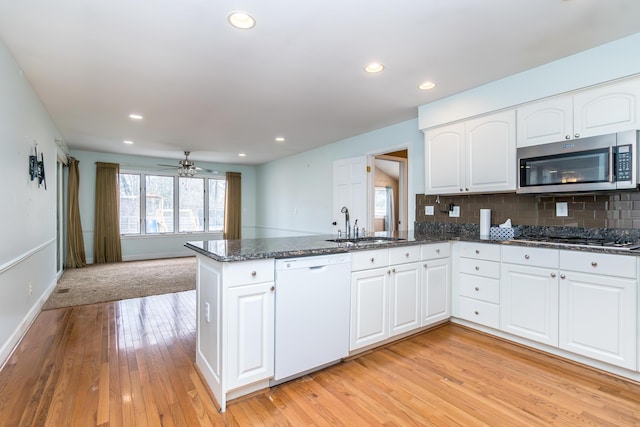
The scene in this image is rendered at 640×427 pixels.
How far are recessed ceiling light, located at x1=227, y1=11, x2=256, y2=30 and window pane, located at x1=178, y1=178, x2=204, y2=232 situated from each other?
250 inches

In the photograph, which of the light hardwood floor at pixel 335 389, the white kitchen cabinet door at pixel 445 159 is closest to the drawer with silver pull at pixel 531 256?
the light hardwood floor at pixel 335 389

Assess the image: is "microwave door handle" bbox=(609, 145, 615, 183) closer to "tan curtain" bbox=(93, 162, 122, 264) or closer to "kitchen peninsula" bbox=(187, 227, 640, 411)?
"kitchen peninsula" bbox=(187, 227, 640, 411)

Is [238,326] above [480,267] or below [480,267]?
below

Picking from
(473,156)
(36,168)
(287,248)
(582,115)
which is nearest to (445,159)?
(473,156)

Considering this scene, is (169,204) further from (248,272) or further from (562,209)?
(562,209)

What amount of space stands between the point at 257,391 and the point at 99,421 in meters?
0.86

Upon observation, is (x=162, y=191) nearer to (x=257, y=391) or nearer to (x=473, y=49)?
(x=257, y=391)

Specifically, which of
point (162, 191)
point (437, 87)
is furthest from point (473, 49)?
point (162, 191)

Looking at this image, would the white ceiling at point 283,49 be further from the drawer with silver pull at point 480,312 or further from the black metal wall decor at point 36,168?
the drawer with silver pull at point 480,312

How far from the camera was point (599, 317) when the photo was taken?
2.24 metres

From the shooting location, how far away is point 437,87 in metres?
3.15

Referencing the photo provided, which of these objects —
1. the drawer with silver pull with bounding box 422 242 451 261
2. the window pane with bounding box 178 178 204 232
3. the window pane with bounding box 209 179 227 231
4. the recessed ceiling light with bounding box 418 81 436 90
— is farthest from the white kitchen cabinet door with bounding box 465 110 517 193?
the window pane with bounding box 178 178 204 232

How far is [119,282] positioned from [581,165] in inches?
237

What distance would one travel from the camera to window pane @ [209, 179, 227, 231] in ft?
27.0
